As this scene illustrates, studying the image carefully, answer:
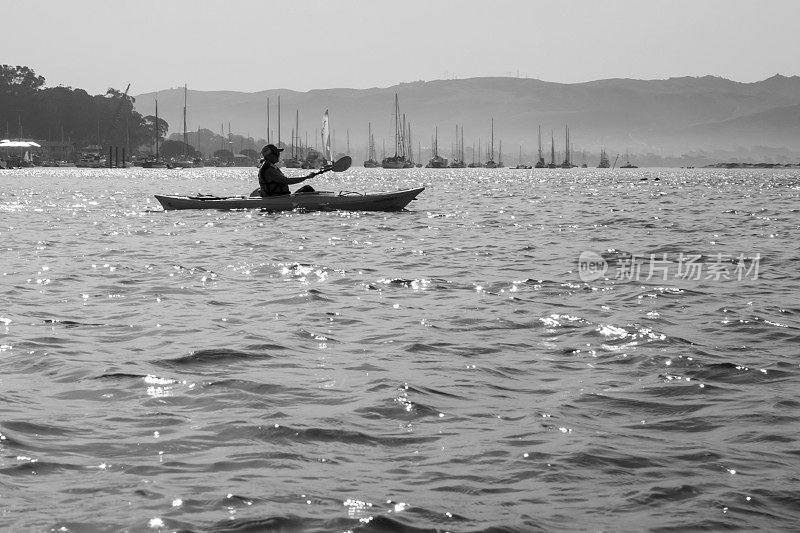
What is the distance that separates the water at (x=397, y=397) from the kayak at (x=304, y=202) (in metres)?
11.9

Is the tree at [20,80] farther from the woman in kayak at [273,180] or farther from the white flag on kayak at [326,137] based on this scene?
the woman in kayak at [273,180]

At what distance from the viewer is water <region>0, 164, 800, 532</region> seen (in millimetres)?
5547

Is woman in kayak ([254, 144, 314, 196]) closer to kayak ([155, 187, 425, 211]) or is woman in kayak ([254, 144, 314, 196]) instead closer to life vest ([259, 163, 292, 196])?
life vest ([259, 163, 292, 196])

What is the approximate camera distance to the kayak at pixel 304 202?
28.9m

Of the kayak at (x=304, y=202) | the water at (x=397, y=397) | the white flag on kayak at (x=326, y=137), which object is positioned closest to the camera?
the water at (x=397, y=397)

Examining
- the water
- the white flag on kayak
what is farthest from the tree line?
the water

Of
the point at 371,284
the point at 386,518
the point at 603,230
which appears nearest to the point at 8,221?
the point at 603,230

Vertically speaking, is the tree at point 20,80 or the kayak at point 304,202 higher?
the tree at point 20,80

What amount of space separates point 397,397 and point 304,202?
2154cm

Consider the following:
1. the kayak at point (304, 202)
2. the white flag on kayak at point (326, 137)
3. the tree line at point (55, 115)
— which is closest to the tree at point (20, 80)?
the tree line at point (55, 115)

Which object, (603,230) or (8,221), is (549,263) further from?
(8,221)

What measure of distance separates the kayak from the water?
1189cm

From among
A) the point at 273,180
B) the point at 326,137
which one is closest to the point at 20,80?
the point at 326,137

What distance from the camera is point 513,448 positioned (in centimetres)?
655
